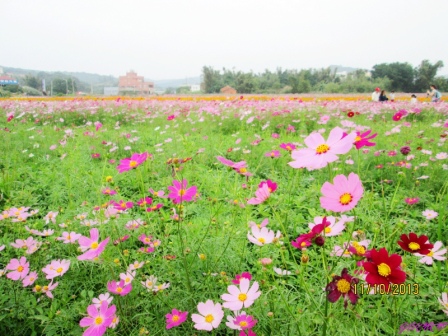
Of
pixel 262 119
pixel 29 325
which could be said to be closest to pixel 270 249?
pixel 29 325

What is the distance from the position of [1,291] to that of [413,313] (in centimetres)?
139

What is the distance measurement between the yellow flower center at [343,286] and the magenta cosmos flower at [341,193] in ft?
0.42

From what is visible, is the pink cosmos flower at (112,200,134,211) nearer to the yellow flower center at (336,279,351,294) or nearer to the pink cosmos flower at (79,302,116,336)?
the pink cosmos flower at (79,302,116,336)

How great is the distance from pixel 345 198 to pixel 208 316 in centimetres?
46

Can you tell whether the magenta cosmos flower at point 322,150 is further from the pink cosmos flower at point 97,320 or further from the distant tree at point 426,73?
the distant tree at point 426,73

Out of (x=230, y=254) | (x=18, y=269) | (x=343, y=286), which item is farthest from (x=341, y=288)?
(x=18, y=269)

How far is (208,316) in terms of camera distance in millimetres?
737

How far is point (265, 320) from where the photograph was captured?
845 mm

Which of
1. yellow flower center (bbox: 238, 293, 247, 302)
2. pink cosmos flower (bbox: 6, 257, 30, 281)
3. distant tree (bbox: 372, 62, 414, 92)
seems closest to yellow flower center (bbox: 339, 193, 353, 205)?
yellow flower center (bbox: 238, 293, 247, 302)

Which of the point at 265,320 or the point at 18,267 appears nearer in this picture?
the point at 265,320

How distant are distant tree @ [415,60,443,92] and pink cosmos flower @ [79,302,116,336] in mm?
39495

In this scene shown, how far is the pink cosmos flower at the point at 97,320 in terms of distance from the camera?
2.33 feet

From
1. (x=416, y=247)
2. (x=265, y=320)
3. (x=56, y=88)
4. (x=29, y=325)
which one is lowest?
(x=29, y=325)

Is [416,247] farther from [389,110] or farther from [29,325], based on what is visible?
[389,110]
